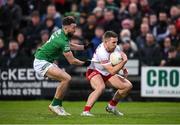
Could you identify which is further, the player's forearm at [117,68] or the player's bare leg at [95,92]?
the player's bare leg at [95,92]

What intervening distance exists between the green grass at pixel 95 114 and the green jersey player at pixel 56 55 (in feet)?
1.41

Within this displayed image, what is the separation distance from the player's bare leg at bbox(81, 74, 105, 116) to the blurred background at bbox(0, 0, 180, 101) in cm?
625

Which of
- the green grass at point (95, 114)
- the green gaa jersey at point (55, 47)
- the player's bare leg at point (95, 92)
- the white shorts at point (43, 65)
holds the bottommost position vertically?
the green grass at point (95, 114)

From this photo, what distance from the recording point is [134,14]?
80.3ft

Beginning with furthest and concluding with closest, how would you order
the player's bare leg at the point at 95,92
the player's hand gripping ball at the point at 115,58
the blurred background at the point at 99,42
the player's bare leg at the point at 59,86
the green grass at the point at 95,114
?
the blurred background at the point at 99,42
the player's bare leg at the point at 59,86
the player's hand gripping ball at the point at 115,58
the player's bare leg at the point at 95,92
the green grass at the point at 95,114

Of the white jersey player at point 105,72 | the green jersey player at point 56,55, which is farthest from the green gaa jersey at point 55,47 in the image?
the white jersey player at point 105,72

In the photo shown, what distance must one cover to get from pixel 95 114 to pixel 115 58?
155cm

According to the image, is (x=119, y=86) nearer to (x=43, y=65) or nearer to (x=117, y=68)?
(x=117, y=68)

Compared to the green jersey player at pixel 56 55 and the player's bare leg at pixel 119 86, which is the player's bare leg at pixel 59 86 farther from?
the player's bare leg at pixel 119 86

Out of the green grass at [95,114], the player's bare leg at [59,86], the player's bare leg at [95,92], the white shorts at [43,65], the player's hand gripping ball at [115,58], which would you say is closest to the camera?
the green grass at [95,114]

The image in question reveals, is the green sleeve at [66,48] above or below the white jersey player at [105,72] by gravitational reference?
above

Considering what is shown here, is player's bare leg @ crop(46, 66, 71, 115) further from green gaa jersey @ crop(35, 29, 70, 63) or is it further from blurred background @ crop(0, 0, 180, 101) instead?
blurred background @ crop(0, 0, 180, 101)

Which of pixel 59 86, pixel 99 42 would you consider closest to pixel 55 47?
pixel 59 86

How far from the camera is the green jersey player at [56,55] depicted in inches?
624
